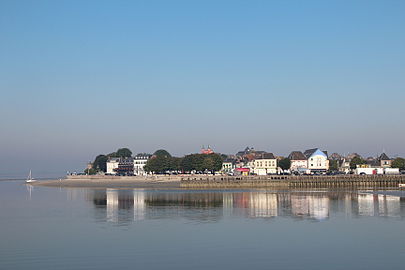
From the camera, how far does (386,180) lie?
10906 cm

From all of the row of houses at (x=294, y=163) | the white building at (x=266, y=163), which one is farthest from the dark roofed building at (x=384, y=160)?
the white building at (x=266, y=163)

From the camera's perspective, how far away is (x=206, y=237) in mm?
39594

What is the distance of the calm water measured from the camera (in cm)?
3117

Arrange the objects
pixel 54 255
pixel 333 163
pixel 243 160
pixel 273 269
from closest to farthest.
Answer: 1. pixel 273 269
2. pixel 54 255
3. pixel 333 163
4. pixel 243 160

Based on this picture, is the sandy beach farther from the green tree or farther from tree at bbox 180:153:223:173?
the green tree

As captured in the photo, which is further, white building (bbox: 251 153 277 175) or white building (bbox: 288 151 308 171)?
white building (bbox: 251 153 277 175)

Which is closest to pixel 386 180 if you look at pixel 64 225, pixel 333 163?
pixel 333 163

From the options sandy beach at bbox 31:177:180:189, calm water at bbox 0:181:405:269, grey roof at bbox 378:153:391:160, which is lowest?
calm water at bbox 0:181:405:269

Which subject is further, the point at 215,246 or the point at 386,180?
the point at 386,180

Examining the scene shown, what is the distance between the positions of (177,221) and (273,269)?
2102 cm

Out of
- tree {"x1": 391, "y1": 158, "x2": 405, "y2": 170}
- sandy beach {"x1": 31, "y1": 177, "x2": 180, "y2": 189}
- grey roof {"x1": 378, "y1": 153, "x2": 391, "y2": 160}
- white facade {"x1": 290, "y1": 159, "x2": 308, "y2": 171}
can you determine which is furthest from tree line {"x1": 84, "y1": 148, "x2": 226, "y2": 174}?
grey roof {"x1": 378, "y1": 153, "x2": 391, "y2": 160}

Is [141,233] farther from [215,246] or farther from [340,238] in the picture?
[340,238]

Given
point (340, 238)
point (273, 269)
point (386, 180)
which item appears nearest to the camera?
point (273, 269)

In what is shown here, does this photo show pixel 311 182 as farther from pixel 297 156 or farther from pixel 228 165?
pixel 228 165
